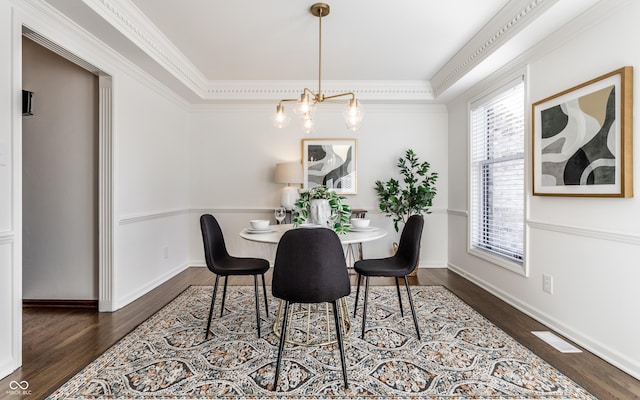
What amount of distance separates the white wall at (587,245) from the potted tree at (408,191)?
1367 millimetres

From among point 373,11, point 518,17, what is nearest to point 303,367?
point 373,11

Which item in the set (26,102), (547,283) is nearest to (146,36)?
(26,102)

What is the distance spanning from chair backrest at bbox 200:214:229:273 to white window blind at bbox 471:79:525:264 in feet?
8.78

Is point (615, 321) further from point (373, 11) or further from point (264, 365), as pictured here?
point (373, 11)

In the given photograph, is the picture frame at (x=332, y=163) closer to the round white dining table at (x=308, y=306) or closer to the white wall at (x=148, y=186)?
the white wall at (x=148, y=186)

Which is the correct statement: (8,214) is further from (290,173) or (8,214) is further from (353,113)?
(290,173)

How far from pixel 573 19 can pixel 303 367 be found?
292 centimetres

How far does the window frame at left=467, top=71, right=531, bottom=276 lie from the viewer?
2.89 metres

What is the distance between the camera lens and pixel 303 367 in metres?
1.99

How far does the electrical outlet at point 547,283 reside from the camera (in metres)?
2.61

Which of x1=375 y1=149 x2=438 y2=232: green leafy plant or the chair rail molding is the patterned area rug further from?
x1=375 y1=149 x2=438 y2=232: green leafy plant

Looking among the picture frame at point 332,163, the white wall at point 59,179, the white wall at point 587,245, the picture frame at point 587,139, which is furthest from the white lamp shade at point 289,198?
the picture frame at point 587,139

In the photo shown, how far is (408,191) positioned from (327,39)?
2.19 meters

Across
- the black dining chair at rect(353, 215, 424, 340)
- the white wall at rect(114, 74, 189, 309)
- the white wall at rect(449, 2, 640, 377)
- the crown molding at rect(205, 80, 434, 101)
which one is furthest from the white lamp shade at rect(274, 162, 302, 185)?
the white wall at rect(449, 2, 640, 377)
